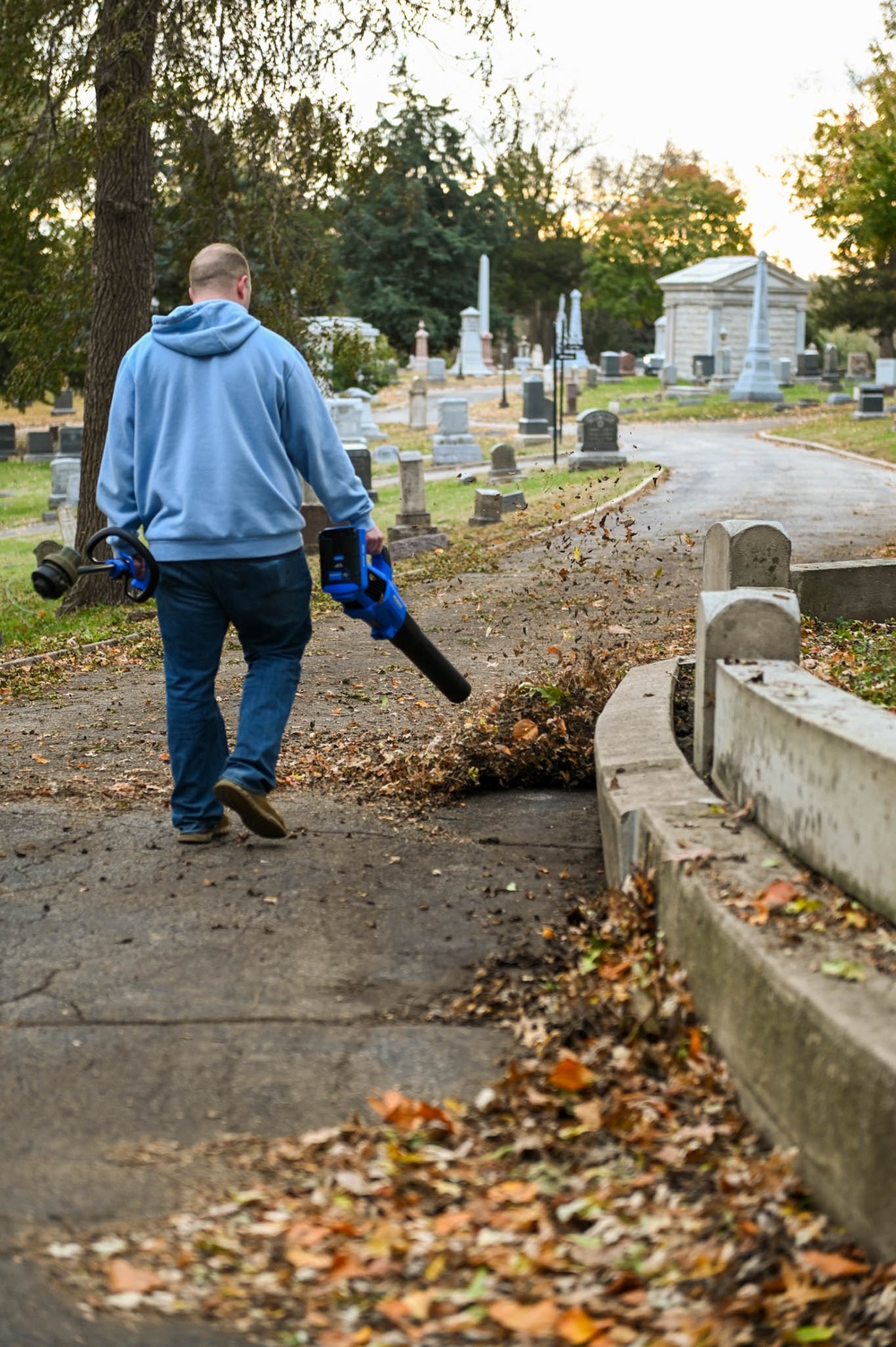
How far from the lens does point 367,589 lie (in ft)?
17.2

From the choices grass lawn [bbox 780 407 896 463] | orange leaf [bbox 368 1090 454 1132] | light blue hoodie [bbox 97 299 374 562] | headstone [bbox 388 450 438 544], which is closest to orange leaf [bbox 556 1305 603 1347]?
orange leaf [bbox 368 1090 454 1132]

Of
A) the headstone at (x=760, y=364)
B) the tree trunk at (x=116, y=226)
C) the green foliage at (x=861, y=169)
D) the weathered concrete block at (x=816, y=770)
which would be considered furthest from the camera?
the headstone at (x=760, y=364)

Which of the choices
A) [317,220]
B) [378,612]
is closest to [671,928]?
[378,612]

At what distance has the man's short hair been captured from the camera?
5.09m

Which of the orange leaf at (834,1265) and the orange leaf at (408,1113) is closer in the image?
the orange leaf at (834,1265)

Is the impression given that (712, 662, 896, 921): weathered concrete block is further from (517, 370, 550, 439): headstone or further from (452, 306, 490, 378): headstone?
(452, 306, 490, 378): headstone

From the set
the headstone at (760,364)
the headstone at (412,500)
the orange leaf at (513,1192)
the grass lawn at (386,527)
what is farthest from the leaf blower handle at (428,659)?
the headstone at (760,364)

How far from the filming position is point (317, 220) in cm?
1522

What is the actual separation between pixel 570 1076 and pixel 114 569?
2.48 meters

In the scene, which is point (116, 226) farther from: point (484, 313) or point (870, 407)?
point (484, 313)

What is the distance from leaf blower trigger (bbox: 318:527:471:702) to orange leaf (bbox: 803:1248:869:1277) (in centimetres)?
289

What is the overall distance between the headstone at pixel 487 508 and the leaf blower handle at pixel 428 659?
41.8 feet

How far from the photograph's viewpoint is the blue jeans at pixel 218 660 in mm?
5020

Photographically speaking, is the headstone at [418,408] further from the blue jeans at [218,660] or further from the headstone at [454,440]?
the blue jeans at [218,660]
